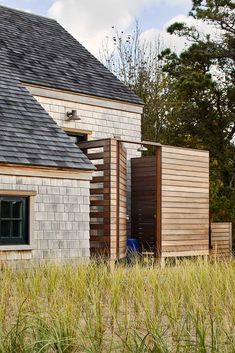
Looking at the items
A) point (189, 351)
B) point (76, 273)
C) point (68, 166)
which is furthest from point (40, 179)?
point (189, 351)

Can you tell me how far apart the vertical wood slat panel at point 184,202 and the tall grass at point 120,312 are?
4.67 meters

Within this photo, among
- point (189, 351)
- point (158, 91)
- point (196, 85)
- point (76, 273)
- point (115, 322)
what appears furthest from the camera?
point (158, 91)

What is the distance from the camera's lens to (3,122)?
12.8 m

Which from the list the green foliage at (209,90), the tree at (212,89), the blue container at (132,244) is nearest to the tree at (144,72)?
the green foliage at (209,90)

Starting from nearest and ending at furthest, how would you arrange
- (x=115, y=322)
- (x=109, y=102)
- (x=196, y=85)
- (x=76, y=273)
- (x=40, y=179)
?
(x=115, y=322) → (x=76, y=273) → (x=40, y=179) → (x=109, y=102) → (x=196, y=85)

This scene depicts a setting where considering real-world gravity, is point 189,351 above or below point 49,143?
below

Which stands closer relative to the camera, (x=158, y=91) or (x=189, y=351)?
(x=189, y=351)

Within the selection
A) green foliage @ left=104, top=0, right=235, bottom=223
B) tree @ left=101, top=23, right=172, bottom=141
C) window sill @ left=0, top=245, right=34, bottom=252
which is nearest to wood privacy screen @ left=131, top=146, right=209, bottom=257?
window sill @ left=0, top=245, right=34, bottom=252

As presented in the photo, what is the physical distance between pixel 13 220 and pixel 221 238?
646 centimetres

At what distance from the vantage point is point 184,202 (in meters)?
15.2

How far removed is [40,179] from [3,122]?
4.44 ft

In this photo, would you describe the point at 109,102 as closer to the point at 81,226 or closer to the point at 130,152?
the point at 130,152

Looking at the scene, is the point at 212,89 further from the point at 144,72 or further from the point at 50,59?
the point at 50,59

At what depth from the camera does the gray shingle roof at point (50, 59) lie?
15.8 m
